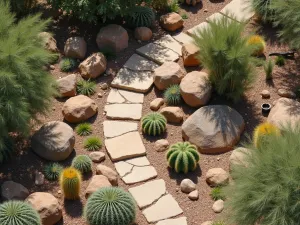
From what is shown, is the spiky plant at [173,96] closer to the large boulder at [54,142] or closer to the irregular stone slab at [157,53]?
the irregular stone slab at [157,53]

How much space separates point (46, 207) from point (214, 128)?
9.34 feet

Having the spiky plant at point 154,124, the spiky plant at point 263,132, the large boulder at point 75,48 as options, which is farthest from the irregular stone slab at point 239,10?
the spiky plant at point 263,132

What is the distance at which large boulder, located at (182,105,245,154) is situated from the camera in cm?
921

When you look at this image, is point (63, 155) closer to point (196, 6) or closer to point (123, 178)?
point (123, 178)

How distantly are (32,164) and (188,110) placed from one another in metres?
2.65

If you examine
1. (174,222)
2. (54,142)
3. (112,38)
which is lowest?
(174,222)

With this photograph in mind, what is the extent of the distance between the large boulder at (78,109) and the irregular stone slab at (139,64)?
4.03 feet

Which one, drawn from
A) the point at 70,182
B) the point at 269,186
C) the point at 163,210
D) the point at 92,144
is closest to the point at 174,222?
the point at 163,210

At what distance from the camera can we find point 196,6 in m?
12.1

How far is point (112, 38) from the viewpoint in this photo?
10867 mm

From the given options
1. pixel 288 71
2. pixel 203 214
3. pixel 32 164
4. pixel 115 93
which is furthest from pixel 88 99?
pixel 288 71

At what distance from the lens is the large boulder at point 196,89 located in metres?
9.71

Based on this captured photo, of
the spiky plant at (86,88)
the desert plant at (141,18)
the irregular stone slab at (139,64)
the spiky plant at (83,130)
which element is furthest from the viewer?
the desert plant at (141,18)

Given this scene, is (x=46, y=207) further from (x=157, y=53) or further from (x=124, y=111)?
(x=157, y=53)
